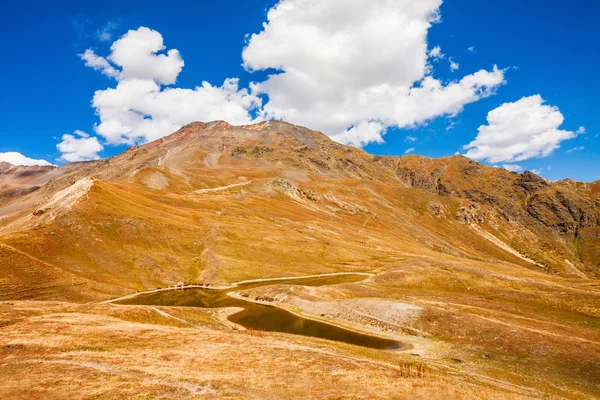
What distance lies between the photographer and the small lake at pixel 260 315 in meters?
56.4

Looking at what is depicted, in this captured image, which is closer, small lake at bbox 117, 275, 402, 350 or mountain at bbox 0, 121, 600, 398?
mountain at bbox 0, 121, 600, 398

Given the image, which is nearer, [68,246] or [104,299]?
[104,299]

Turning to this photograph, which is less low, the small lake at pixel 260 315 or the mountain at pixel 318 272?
the mountain at pixel 318 272

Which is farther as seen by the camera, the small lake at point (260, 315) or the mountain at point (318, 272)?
the small lake at point (260, 315)

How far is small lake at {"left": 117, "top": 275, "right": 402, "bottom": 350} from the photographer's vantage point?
5644 cm

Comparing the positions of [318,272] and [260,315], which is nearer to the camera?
[260,315]

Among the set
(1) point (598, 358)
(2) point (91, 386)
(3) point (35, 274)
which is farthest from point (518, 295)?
(3) point (35, 274)

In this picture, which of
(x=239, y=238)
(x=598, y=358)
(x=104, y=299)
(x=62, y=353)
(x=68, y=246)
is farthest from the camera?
(x=239, y=238)

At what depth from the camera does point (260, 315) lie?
71.1 m

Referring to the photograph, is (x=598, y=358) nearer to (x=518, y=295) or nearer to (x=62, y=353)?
(x=518, y=295)

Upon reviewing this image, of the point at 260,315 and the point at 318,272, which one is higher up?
the point at 318,272

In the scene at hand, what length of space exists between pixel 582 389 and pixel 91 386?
4883 centimetres

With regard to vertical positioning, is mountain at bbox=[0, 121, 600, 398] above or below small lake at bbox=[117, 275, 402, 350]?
above

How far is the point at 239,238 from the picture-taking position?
140 m
